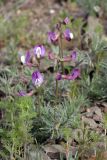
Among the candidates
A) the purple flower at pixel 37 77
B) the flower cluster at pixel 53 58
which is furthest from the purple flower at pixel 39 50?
the purple flower at pixel 37 77

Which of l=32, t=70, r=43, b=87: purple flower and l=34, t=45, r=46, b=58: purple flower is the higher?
l=34, t=45, r=46, b=58: purple flower

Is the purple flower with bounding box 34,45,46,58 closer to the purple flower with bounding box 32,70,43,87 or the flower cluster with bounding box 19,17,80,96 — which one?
the flower cluster with bounding box 19,17,80,96

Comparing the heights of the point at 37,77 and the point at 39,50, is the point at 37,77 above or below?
below

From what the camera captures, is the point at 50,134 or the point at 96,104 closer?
the point at 50,134

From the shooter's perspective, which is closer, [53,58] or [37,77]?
[37,77]

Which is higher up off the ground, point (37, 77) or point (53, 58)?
point (53, 58)

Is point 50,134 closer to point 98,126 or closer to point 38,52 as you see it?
point 98,126

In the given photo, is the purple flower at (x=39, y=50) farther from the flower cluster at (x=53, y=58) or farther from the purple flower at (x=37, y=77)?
the purple flower at (x=37, y=77)

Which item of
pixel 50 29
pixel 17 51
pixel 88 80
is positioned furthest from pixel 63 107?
pixel 50 29

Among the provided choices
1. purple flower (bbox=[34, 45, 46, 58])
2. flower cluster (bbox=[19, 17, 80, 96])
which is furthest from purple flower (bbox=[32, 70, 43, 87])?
purple flower (bbox=[34, 45, 46, 58])

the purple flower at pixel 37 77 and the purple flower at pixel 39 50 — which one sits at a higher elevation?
the purple flower at pixel 39 50

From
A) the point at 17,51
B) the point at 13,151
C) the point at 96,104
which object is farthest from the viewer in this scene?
the point at 17,51
